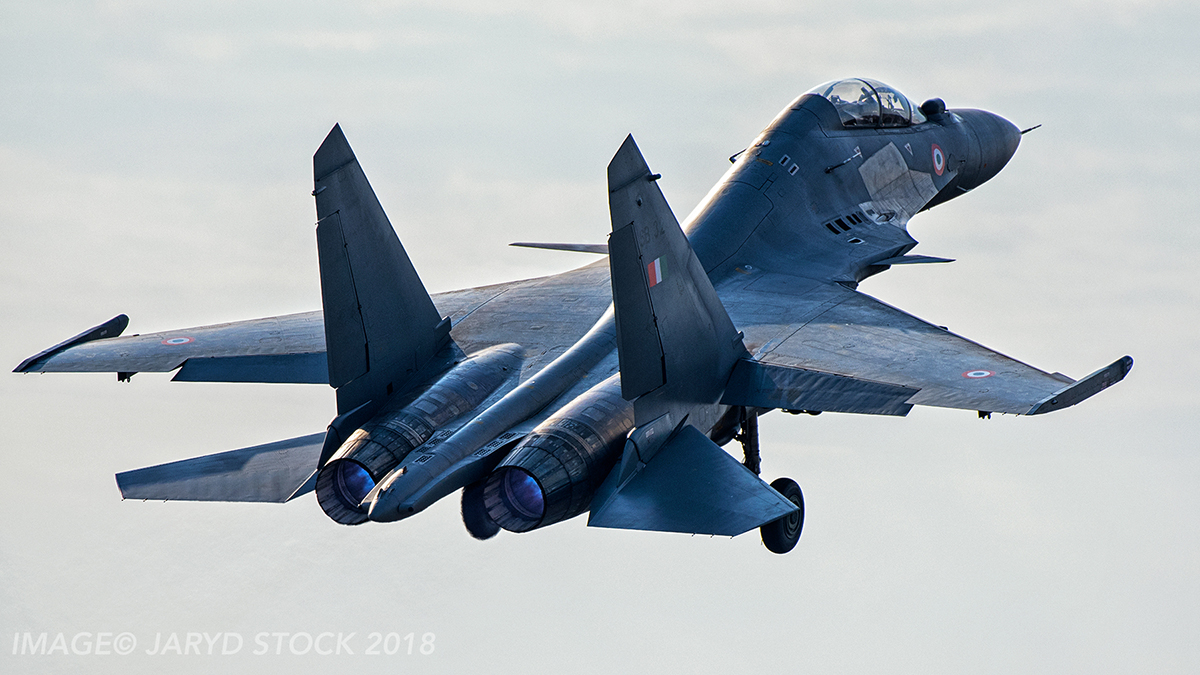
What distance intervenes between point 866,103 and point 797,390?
8.25 metres

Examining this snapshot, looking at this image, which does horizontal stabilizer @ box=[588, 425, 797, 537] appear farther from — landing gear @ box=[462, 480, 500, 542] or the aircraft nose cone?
the aircraft nose cone

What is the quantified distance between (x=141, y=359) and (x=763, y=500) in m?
8.95

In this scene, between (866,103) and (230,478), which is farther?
(866,103)

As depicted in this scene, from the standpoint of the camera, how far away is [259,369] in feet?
69.4

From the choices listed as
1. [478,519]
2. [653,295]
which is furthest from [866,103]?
[478,519]

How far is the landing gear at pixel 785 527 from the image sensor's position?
19859 millimetres

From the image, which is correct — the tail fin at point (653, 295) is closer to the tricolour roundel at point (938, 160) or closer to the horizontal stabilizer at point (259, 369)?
the horizontal stabilizer at point (259, 369)

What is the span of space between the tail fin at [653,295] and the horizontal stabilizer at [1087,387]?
151 inches

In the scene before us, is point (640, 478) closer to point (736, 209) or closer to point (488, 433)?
point (488, 433)

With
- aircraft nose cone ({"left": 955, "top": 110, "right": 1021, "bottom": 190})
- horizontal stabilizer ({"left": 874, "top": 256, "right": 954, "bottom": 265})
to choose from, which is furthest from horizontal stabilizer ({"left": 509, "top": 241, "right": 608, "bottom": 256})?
aircraft nose cone ({"left": 955, "top": 110, "right": 1021, "bottom": 190})

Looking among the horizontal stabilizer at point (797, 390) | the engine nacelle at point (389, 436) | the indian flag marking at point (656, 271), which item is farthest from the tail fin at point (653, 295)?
the engine nacelle at point (389, 436)

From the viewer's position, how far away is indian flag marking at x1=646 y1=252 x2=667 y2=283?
57.2ft

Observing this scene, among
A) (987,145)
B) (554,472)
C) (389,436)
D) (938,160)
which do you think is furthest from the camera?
(987,145)

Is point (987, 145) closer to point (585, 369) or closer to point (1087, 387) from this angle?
point (585, 369)
